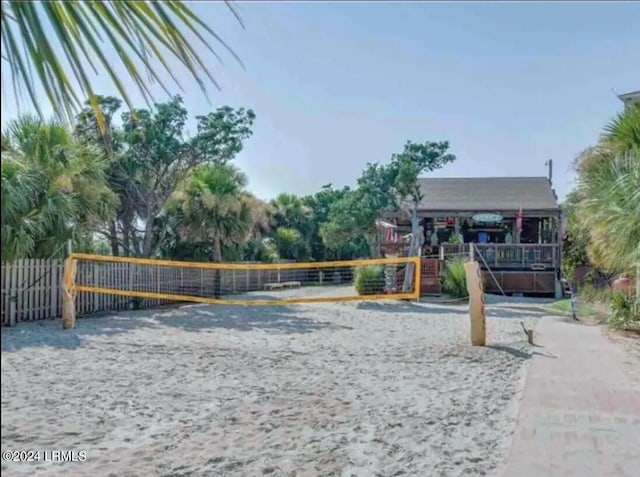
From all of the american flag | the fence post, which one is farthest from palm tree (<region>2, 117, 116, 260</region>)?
the american flag

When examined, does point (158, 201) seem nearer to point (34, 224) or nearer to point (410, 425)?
point (34, 224)

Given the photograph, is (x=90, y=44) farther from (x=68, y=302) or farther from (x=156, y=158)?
(x=156, y=158)

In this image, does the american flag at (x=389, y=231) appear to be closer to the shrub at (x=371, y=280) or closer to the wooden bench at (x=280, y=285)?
the shrub at (x=371, y=280)

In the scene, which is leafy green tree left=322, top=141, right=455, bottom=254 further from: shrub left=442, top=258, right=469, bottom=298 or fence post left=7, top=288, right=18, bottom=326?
fence post left=7, top=288, right=18, bottom=326

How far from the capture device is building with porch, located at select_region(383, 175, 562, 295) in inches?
922

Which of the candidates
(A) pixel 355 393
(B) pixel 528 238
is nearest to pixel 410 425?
(A) pixel 355 393

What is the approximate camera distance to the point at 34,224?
12.5 meters

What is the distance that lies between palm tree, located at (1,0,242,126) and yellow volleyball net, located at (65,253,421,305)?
11.5 m

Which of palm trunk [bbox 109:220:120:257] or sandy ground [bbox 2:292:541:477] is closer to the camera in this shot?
sandy ground [bbox 2:292:541:477]

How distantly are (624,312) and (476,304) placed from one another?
427cm

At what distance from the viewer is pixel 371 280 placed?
2100 cm

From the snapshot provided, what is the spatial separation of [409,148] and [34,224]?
15.7 meters

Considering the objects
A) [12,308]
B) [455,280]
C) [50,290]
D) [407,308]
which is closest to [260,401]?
[12,308]

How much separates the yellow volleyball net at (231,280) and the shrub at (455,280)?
3.99 ft
